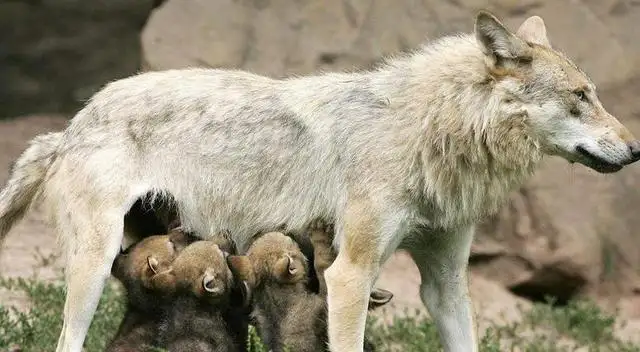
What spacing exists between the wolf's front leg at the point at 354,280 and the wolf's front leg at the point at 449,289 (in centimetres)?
52

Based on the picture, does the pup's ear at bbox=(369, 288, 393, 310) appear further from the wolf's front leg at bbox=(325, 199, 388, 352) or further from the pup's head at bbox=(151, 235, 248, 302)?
the pup's head at bbox=(151, 235, 248, 302)

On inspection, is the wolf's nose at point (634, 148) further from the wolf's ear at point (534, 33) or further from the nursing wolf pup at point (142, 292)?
the nursing wolf pup at point (142, 292)

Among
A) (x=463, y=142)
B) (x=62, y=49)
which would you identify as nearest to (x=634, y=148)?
(x=463, y=142)

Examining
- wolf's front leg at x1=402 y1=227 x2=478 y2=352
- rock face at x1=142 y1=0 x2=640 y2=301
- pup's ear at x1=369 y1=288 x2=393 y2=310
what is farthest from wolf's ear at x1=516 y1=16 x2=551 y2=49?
rock face at x1=142 y1=0 x2=640 y2=301

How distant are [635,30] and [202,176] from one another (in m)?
4.64

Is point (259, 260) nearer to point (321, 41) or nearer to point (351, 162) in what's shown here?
point (351, 162)

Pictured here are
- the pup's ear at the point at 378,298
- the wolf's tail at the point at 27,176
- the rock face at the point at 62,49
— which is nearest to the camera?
the pup's ear at the point at 378,298

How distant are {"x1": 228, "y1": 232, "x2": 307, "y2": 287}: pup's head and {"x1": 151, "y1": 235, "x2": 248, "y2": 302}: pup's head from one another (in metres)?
0.07

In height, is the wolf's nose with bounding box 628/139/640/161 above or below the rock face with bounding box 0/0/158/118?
below

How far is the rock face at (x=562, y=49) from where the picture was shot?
1051cm

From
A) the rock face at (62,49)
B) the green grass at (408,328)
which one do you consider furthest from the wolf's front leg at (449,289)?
the rock face at (62,49)

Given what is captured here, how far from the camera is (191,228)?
748cm

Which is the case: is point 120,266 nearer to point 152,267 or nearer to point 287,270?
point 152,267

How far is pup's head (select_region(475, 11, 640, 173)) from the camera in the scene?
6.68 meters
